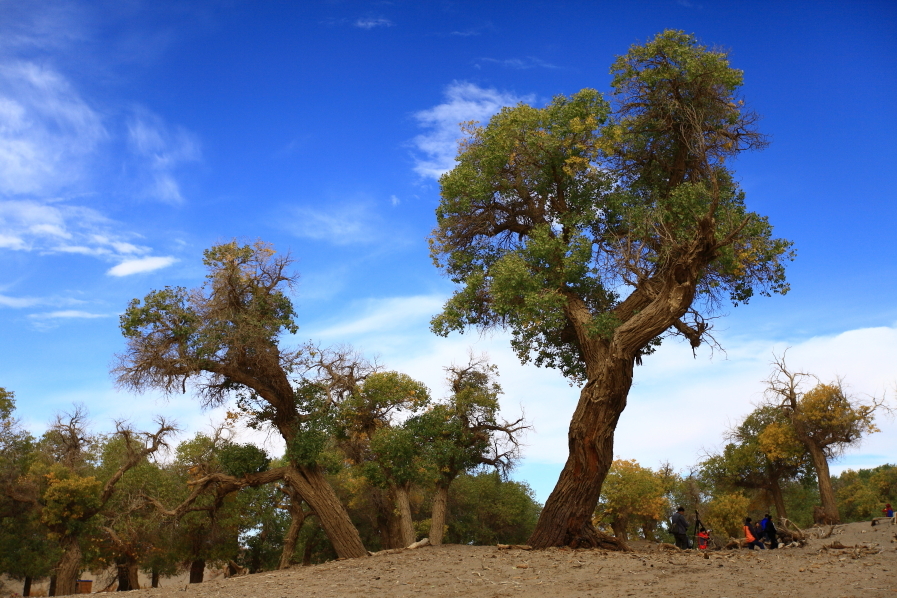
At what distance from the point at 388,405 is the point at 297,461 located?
6.36 meters

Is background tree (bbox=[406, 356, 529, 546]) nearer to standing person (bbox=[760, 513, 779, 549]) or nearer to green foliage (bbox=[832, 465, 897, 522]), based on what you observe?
standing person (bbox=[760, 513, 779, 549])

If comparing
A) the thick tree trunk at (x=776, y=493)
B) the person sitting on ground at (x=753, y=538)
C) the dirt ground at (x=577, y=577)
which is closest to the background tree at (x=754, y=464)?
the thick tree trunk at (x=776, y=493)

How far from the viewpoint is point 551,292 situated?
14.3m

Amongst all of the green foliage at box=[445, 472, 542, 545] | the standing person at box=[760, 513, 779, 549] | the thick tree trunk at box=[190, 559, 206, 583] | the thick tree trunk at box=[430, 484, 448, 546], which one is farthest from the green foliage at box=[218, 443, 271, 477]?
the green foliage at box=[445, 472, 542, 545]

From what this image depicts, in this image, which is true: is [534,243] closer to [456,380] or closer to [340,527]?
[340,527]

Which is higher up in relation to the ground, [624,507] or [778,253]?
[778,253]

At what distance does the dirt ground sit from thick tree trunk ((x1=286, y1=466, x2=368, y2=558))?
3.42 m

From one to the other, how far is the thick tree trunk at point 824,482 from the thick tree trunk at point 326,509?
21190 mm

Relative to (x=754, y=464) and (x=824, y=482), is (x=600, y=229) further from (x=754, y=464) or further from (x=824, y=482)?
(x=754, y=464)

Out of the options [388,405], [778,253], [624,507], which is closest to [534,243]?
[778,253]

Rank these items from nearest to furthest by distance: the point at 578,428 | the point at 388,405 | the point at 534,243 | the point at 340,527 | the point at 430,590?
the point at 430,590
the point at 578,428
the point at 534,243
the point at 340,527
the point at 388,405

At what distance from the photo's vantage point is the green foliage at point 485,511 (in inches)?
1494

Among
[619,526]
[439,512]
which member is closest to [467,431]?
[439,512]

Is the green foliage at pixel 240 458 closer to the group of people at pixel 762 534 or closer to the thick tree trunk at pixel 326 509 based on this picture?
the thick tree trunk at pixel 326 509
